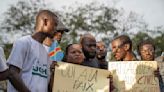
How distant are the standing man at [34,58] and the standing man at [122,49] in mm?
1369

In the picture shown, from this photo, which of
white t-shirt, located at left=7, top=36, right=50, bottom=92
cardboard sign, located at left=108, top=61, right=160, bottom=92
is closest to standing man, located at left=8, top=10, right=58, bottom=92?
white t-shirt, located at left=7, top=36, right=50, bottom=92

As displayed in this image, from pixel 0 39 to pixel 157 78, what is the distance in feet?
69.9

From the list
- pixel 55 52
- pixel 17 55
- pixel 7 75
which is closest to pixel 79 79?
pixel 55 52

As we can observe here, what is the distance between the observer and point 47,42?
477cm

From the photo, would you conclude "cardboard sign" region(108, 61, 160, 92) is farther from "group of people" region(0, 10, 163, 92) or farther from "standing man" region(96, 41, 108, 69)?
"group of people" region(0, 10, 163, 92)

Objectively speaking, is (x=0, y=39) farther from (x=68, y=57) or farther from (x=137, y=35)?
(x=68, y=57)

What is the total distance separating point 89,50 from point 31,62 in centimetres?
129

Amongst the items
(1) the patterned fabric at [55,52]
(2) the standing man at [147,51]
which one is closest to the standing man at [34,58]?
(1) the patterned fabric at [55,52]

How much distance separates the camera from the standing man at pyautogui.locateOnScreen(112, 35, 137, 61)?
4.79m

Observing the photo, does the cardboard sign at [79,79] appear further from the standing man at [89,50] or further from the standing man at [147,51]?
the standing man at [147,51]

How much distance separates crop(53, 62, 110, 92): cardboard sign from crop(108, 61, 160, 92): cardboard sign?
6.9 inches

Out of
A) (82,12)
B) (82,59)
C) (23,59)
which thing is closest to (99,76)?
(82,59)

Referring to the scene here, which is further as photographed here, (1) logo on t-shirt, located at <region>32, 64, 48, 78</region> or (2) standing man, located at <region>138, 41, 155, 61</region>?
(2) standing man, located at <region>138, 41, 155, 61</region>

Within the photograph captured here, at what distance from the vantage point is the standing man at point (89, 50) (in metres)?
4.61
